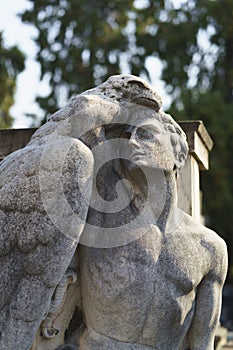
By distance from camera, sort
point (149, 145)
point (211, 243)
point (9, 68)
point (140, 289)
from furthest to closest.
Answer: point (9, 68) → point (211, 243) → point (149, 145) → point (140, 289)

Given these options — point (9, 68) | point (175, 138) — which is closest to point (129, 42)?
point (9, 68)

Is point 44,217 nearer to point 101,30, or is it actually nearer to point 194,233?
point 194,233

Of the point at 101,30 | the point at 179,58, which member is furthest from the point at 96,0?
the point at 179,58

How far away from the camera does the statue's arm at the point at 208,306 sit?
3.67 m

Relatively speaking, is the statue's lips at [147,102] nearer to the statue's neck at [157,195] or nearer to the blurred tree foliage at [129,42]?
the statue's neck at [157,195]

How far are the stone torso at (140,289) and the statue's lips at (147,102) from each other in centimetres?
63

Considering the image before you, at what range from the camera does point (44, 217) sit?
3.23 metres

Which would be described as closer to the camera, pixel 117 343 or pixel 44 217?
pixel 44 217

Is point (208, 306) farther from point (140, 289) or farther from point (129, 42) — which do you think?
point (129, 42)

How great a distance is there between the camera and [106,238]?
138 inches

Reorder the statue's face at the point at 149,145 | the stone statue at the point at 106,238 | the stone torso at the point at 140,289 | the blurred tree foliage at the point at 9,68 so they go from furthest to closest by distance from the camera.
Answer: the blurred tree foliage at the point at 9,68
the statue's face at the point at 149,145
the stone torso at the point at 140,289
the stone statue at the point at 106,238

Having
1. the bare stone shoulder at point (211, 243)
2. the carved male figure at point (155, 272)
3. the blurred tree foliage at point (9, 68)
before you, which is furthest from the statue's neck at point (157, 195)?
the blurred tree foliage at point (9, 68)

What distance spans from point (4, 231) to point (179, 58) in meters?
15.9

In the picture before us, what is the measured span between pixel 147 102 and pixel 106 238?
73 cm
